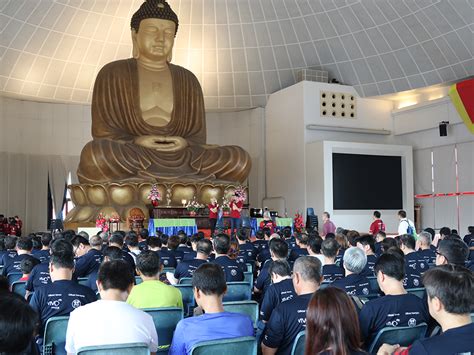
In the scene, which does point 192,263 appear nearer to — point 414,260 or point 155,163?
point 414,260

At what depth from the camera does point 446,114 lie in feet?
50.7

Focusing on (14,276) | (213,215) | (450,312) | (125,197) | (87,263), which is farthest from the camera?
(125,197)

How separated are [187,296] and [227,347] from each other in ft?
6.18

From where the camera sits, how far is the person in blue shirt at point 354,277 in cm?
365

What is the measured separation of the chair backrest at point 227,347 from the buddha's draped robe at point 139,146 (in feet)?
36.6

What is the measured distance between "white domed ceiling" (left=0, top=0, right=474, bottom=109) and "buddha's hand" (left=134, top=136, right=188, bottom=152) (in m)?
4.02

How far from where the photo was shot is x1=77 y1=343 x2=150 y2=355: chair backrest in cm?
214

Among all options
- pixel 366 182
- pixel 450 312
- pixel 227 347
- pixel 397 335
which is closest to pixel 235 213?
pixel 366 182

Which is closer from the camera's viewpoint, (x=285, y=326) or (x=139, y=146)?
(x=285, y=326)

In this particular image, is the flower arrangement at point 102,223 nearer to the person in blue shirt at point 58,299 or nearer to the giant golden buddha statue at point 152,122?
the giant golden buddha statue at point 152,122

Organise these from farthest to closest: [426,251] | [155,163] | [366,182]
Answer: [366,182] < [155,163] < [426,251]

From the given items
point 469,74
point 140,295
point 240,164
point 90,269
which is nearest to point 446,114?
point 469,74

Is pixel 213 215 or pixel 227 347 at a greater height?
pixel 213 215

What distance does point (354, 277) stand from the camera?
3.70 m
